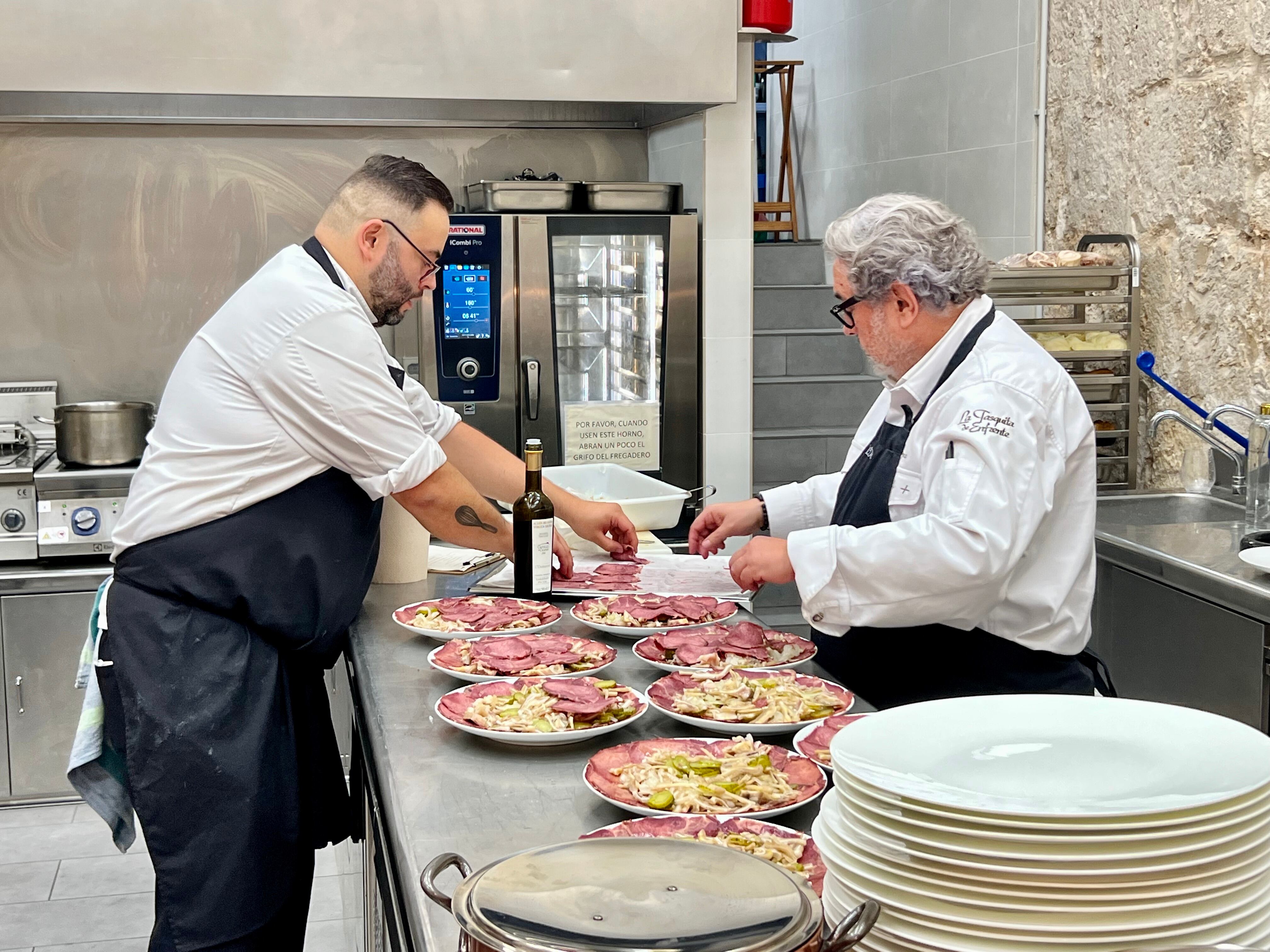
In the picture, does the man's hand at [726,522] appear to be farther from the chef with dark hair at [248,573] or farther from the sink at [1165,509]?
the sink at [1165,509]

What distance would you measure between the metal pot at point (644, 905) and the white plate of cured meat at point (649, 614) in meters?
1.31

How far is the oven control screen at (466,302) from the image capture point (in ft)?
14.1

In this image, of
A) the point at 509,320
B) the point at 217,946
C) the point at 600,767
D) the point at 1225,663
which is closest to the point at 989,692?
the point at 600,767

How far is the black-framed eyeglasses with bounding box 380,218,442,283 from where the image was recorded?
250cm

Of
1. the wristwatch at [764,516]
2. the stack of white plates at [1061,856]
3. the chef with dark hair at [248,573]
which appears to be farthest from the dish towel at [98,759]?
the stack of white plates at [1061,856]

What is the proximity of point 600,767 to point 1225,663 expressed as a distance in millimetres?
2068

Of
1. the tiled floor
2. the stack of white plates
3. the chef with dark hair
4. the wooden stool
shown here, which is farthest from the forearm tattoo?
the wooden stool

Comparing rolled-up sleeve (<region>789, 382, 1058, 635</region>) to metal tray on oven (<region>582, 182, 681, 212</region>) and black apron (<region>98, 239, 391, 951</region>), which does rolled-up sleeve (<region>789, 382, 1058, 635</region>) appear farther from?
metal tray on oven (<region>582, 182, 681, 212</region>)

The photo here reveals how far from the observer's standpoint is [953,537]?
1.97m

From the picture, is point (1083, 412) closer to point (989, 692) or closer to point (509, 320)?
point (989, 692)

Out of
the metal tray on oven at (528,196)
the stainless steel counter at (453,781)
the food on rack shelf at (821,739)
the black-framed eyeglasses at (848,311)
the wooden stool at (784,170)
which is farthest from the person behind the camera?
the wooden stool at (784,170)

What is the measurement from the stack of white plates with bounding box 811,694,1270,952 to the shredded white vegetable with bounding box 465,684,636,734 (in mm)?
705

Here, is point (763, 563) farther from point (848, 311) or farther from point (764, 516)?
point (764, 516)

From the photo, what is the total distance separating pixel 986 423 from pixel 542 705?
32.7 inches
